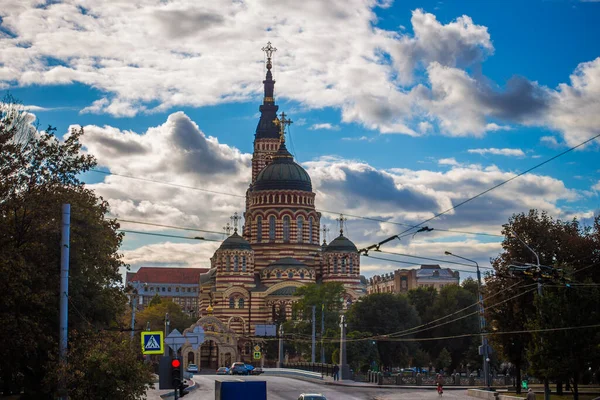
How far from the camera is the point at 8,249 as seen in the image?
28812 millimetres

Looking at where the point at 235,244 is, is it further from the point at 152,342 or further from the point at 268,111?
the point at 152,342

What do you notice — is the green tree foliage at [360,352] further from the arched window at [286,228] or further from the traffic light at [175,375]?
the traffic light at [175,375]

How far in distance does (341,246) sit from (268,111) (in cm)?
3510

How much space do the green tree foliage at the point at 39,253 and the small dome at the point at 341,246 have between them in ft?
259

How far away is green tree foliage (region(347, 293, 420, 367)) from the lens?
87.8 meters

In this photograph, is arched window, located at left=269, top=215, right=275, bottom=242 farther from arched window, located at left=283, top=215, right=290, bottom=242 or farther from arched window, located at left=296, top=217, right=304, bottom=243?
arched window, located at left=296, top=217, right=304, bottom=243

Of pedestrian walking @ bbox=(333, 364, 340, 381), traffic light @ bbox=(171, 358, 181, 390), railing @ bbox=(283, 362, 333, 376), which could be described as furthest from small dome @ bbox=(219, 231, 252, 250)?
traffic light @ bbox=(171, 358, 181, 390)

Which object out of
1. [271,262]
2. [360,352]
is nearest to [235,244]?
[271,262]

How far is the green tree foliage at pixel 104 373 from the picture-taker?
2733 centimetres

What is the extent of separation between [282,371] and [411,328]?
704 inches

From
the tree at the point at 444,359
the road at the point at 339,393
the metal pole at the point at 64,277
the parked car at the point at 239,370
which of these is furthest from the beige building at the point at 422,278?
the metal pole at the point at 64,277

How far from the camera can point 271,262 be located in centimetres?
11381

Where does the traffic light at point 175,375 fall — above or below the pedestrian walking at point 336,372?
above

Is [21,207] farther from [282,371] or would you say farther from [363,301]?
[363,301]
